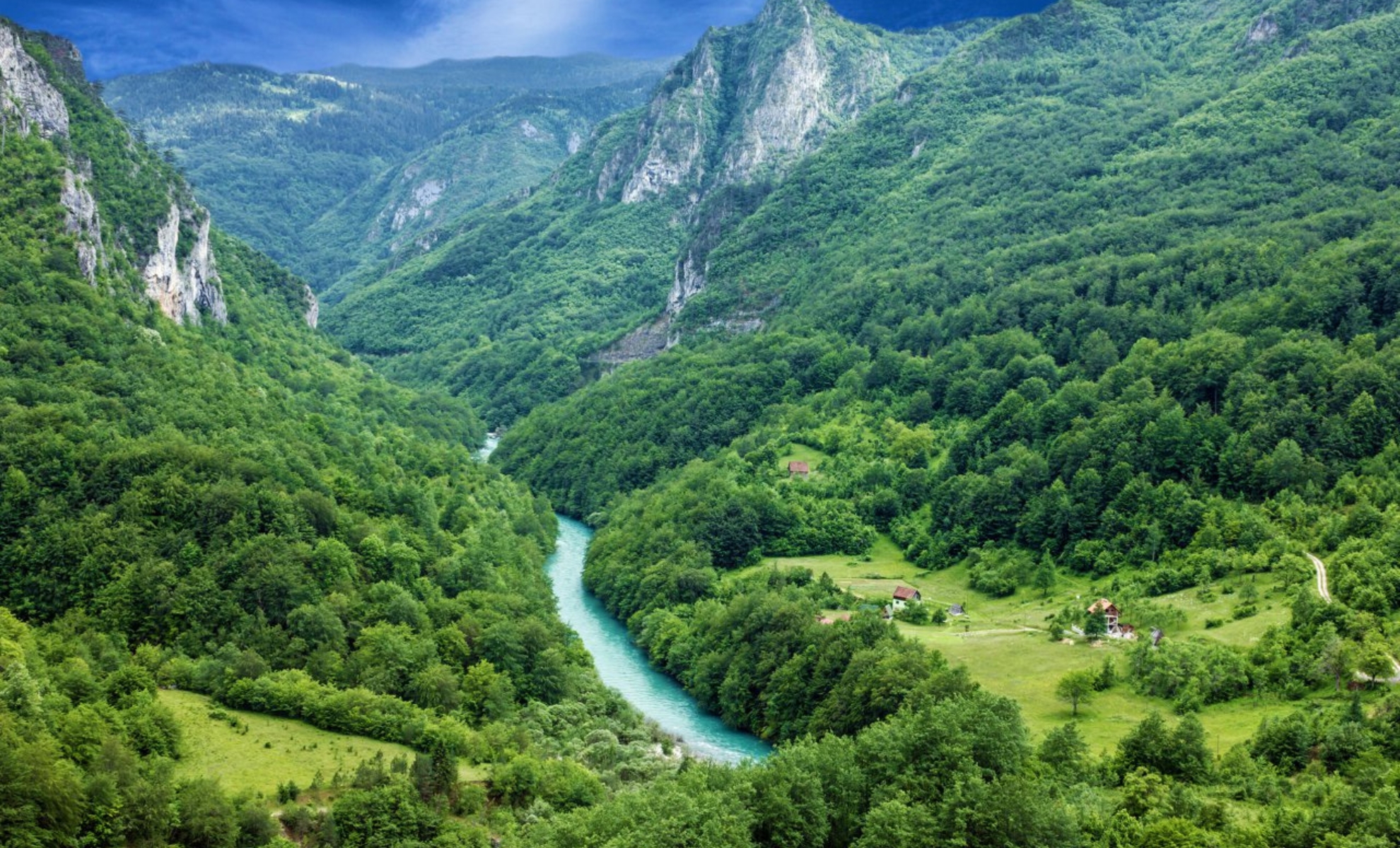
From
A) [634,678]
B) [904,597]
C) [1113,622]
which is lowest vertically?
[634,678]

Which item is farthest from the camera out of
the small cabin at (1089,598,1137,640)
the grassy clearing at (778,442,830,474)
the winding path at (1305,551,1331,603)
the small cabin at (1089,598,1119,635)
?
the grassy clearing at (778,442,830,474)

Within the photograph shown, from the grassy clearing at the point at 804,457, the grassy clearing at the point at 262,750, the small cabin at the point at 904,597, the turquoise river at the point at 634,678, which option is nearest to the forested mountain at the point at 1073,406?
the grassy clearing at the point at 804,457

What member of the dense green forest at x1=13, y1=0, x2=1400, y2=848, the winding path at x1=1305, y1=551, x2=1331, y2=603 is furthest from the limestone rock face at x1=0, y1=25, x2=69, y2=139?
the winding path at x1=1305, y1=551, x2=1331, y2=603

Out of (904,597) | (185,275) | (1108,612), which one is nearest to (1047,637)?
(1108,612)

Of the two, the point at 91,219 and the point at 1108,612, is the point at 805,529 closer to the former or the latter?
the point at 1108,612

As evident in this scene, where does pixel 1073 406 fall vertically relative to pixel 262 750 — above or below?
above

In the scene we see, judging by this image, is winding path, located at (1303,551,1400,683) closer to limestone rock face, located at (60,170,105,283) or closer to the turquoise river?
the turquoise river

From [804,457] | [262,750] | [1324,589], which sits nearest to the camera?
[262,750]

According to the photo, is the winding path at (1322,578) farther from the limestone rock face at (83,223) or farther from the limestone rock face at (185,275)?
the limestone rock face at (185,275)
